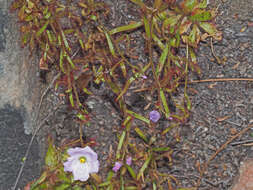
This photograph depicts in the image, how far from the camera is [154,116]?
1.57m

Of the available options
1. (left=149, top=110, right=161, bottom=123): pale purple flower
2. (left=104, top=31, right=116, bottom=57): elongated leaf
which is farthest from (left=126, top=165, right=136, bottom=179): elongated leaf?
(left=104, top=31, right=116, bottom=57): elongated leaf

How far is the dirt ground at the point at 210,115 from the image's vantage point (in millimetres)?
1575

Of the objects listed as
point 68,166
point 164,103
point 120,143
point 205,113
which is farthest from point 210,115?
point 68,166

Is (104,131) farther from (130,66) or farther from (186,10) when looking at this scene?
(186,10)

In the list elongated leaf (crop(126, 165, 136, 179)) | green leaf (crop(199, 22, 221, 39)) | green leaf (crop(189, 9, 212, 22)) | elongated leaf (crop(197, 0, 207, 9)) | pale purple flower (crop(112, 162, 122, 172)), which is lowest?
elongated leaf (crop(126, 165, 136, 179))

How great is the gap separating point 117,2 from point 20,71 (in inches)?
21.8

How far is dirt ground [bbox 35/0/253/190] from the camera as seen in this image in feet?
5.17

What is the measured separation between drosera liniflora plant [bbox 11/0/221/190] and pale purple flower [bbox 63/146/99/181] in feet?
0.20

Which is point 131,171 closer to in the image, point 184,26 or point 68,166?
point 68,166

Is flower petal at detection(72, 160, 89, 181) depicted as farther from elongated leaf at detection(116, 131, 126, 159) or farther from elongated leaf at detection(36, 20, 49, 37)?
elongated leaf at detection(36, 20, 49, 37)

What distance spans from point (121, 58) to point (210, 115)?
479mm

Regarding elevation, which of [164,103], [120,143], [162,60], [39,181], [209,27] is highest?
[209,27]

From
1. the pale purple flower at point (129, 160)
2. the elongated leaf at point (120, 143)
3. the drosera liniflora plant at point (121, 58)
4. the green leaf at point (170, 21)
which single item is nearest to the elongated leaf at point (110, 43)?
the drosera liniflora plant at point (121, 58)

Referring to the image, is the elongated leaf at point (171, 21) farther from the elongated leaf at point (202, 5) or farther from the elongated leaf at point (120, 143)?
the elongated leaf at point (120, 143)
